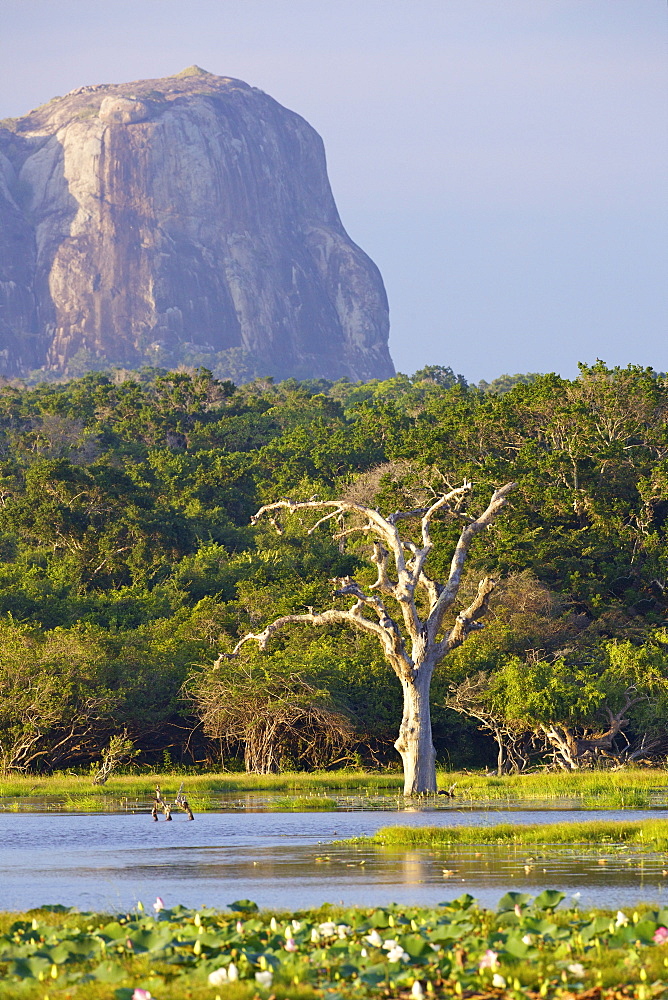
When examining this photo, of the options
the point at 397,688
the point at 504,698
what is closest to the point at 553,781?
the point at 504,698

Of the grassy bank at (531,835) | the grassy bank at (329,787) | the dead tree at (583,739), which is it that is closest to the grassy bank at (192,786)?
the grassy bank at (329,787)

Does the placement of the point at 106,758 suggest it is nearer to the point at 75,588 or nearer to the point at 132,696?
the point at 132,696

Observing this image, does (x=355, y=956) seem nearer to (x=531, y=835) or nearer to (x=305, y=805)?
(x=531, y=835)

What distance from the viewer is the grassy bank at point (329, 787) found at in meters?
33.9

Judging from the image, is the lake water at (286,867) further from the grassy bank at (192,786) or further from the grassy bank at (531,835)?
Result: the grassy bank at (192,786)

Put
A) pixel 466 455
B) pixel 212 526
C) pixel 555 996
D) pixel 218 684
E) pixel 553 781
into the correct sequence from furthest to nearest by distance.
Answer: pixel 212 526, pixel 466 455, pixel 218 684, pixel 553 781, pixel 555 996

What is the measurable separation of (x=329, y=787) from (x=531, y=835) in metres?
19.6

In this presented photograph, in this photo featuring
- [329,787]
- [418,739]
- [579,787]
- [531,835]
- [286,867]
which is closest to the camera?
[286,867]

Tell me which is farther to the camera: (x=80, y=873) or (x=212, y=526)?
(x=212, y=526)

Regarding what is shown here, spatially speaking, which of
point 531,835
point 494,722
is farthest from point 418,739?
point 531,835

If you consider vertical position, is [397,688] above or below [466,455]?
below

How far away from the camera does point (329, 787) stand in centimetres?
4091

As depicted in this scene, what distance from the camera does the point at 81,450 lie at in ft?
263

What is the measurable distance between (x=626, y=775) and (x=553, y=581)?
1604 cm
